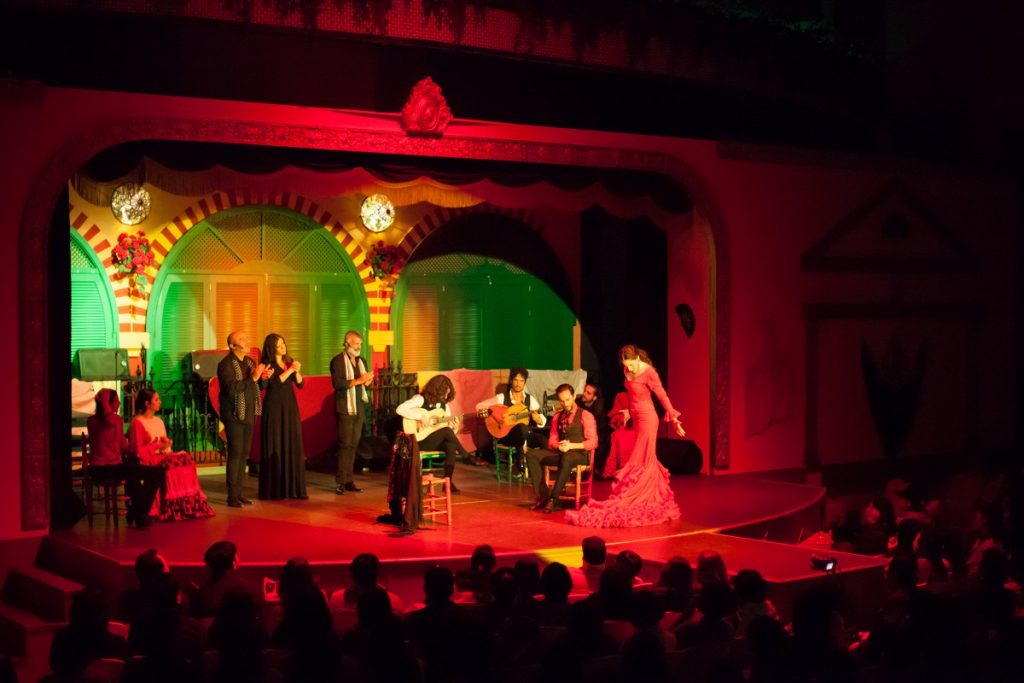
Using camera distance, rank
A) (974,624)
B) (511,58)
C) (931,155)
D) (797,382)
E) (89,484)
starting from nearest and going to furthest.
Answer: (974,624)
(89,484)
(511,58)
(797,382)
(931,155)

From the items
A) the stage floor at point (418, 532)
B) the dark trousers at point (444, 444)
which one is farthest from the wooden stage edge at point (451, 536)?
the dark trousers at point (444, 444)

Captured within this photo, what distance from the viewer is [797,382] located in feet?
39.7

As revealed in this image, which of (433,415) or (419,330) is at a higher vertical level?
(419,330)

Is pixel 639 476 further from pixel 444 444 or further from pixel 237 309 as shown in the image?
pixel 237 309

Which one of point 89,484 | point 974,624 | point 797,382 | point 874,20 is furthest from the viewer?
point 874,20

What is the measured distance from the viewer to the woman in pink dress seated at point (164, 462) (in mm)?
9281

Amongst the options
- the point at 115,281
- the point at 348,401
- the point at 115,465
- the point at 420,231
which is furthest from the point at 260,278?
the point at 115,465

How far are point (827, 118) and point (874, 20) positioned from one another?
299 cm

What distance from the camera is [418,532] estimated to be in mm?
9055

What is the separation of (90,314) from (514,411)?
173 inches

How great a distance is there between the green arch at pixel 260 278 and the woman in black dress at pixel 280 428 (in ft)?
7.96

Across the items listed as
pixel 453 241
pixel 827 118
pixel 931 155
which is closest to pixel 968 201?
pixel 931 155

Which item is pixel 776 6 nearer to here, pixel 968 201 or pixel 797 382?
pixel 968 201

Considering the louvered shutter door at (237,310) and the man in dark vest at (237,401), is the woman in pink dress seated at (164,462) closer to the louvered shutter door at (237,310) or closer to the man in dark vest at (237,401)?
the man in dark vest at (237,401)
